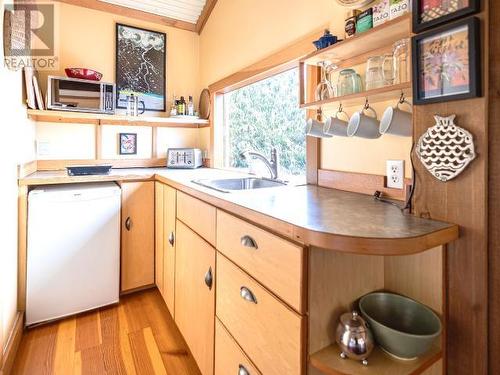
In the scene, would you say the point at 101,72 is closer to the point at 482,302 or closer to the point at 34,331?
the point at 34,331

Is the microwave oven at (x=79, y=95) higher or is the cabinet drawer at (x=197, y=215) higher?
the microwave oven at (x=79, y=95)

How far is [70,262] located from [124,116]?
1.25 m

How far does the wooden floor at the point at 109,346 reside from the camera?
160cm

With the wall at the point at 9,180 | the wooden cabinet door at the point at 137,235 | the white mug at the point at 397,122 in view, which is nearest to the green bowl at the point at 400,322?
the white mug at the point at 397,122

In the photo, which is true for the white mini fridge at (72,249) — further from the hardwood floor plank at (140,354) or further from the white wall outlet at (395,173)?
the white wall outlet at (395,173)

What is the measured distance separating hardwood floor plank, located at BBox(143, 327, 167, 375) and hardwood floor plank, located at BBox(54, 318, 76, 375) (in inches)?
16.0

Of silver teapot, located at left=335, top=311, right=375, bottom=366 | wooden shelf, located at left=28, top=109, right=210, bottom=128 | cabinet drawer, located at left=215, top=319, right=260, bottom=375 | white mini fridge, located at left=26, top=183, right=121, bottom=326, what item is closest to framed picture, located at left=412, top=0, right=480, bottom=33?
silver teapot, located at left=335, top=311, right=375, bottom=366

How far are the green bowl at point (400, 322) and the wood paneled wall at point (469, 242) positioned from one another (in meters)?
0.08

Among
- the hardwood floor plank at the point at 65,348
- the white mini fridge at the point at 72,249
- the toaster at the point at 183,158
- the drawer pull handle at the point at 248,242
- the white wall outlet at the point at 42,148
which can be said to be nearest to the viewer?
the drawer pull handle at the point at 248,242

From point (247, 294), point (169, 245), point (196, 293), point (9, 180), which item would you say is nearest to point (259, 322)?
point (247, 294)

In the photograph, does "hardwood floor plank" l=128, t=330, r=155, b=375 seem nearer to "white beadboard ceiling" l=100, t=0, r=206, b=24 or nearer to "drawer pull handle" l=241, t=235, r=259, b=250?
"drawer pull handle" l=241, t=235, r=259, b=250

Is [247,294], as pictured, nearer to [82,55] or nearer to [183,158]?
[183,158]

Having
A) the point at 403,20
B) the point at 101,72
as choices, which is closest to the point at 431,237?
the point at 403,20

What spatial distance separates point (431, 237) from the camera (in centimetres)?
76
